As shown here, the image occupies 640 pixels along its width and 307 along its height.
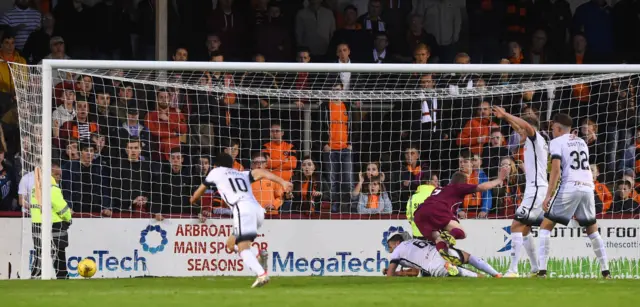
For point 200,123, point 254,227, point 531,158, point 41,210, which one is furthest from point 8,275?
point 531,158

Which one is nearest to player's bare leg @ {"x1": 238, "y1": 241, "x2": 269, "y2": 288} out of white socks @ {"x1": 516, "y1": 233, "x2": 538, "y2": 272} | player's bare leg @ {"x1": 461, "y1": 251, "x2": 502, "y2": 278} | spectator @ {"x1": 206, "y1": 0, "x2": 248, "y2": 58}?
player's bare leg @ {"x1": 461, "y1": 251, "x2": 502, "y2": 278}

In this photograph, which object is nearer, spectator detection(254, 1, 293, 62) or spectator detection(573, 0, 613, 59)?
spectator detection(254, 1, 293, 62)

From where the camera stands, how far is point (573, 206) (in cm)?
1527

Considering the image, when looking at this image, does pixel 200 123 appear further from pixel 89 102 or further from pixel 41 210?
pixel 41 210

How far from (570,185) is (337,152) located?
3410 mm

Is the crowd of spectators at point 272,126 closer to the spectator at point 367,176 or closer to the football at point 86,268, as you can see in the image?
the spectator at point 367,176

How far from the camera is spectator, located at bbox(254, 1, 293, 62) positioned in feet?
62.7

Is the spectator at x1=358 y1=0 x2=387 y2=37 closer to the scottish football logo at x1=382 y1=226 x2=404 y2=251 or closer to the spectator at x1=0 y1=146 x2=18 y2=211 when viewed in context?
the scottish football logo at x1=382 y1=226 x2=404 y2=251

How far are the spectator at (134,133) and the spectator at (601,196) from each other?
5.82 m

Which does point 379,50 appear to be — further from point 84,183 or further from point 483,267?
point 84,183

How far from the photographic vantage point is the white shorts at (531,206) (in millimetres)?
15539

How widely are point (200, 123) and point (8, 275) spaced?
10.2 ft

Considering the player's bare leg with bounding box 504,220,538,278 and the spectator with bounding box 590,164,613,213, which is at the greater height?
the spectator with bounding box 590,164,613,213

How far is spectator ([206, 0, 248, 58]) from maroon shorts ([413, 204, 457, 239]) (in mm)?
4690
